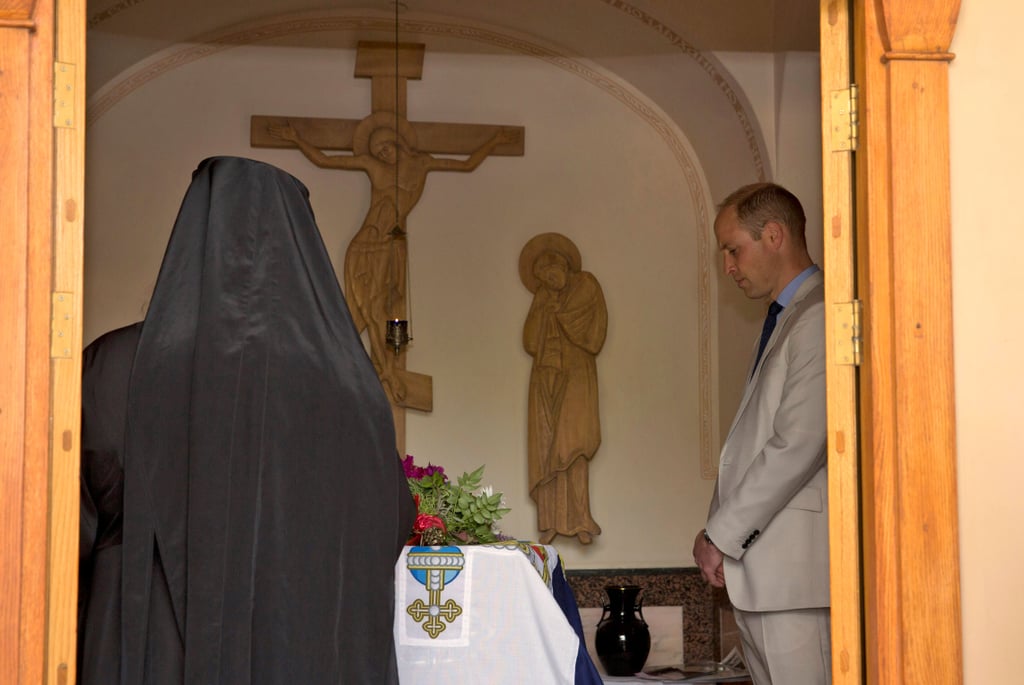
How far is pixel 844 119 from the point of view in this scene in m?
2.89

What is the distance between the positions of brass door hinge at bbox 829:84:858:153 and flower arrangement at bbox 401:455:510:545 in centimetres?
148

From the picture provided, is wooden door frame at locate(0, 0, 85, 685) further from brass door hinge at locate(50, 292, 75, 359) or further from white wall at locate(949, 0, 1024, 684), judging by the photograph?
white wall at locate(949, 0, 1024, 684)

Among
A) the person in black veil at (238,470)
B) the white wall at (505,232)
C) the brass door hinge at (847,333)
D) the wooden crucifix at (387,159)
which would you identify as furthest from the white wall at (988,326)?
the wooden crucifix at (387,159)

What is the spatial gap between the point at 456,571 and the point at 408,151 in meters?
3.65

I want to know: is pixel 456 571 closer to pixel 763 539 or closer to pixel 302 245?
pixel 763 539

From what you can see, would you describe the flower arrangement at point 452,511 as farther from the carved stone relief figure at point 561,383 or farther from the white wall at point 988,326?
the carved stone relief figure at point 561,383

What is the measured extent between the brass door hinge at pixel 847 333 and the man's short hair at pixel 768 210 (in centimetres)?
106

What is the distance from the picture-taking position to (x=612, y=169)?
22.7 feet

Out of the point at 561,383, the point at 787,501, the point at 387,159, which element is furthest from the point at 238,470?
the point at 387,159

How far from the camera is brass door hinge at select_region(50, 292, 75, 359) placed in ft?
8.51

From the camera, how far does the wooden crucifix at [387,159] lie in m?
6.59

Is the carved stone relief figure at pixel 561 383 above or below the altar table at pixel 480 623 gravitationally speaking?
above

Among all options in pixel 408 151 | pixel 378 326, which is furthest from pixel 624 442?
pixel 408 151

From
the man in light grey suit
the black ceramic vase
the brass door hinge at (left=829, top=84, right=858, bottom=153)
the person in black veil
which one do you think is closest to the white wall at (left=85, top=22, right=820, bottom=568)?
the black ceramic vase
